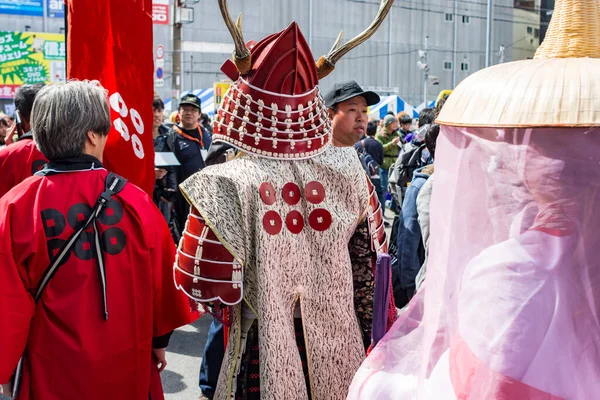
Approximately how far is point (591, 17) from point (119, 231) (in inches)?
60.2

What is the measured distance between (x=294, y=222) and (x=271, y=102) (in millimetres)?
448

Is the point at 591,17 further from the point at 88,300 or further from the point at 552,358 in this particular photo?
the point at 88,300

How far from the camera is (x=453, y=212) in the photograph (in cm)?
141

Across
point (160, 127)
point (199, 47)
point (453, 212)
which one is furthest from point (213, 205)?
point (199, 47)

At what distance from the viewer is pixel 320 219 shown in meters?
2.43

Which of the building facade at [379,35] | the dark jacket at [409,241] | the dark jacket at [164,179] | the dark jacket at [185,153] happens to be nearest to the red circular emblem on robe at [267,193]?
the dark jacket at [409,241]

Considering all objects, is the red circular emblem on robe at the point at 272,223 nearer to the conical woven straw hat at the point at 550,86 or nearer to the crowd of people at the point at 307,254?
the crowd of people at the point at 307,254

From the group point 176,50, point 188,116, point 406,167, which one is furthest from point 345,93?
point 176,50

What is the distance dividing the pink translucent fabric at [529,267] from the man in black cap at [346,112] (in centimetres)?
222

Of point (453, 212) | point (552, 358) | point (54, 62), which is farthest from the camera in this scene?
point (54, 62)

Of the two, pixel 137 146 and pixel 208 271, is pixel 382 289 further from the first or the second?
pixel 137 146

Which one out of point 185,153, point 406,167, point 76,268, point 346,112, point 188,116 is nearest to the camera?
point 76,268

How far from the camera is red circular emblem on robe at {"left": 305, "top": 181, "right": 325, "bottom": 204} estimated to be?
95.9 inches

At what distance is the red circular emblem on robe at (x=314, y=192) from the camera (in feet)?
7.99
